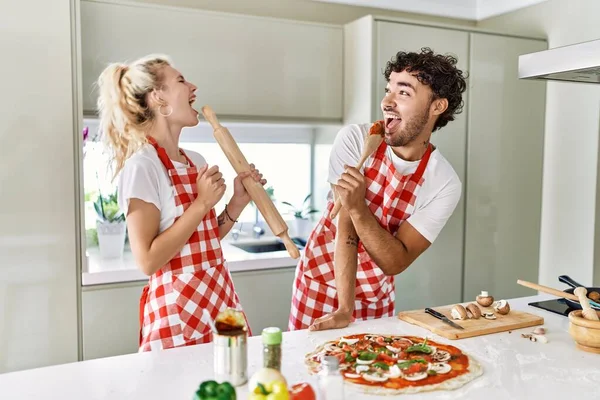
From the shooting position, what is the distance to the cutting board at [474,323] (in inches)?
61.2

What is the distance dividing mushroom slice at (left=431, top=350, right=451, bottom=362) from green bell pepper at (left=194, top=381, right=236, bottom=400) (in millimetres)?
580

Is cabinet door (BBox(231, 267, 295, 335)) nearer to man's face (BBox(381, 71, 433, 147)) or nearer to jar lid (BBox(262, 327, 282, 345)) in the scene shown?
man's face (BBox(381, 71, 433, 147))

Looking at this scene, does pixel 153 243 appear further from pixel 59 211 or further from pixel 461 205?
pixel 461 205

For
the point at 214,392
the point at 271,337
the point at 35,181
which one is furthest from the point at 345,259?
the point at 35,181

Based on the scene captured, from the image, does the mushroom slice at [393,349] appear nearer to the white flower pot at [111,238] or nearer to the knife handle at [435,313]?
the knife handle at [435,313]

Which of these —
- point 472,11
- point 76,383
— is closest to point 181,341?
point 76,383

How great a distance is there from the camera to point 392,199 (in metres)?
1.96

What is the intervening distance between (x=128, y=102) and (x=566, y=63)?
128cm

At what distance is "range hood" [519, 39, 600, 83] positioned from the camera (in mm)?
1481

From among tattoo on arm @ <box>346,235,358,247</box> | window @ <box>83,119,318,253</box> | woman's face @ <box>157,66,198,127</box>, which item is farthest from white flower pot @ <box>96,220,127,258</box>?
tattoo on arm @ <box>346,235,358,247</box>

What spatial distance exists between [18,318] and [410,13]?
2.62 meters

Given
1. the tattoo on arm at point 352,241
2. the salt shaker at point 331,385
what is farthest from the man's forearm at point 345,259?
the salt shaker at point 331,385

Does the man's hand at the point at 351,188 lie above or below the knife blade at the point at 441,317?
above

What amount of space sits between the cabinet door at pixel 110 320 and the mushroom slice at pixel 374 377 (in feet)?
4.79
